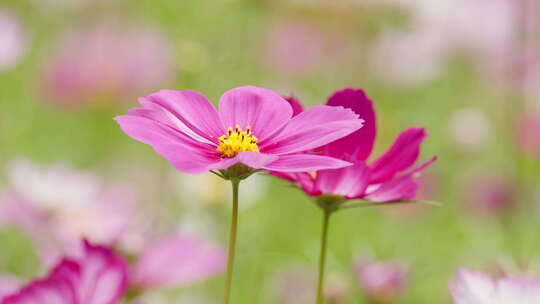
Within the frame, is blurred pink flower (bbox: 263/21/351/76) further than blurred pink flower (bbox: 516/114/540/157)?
Yes

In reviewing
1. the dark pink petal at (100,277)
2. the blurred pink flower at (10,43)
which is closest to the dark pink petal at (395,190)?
the dark pink petal at (100,277)

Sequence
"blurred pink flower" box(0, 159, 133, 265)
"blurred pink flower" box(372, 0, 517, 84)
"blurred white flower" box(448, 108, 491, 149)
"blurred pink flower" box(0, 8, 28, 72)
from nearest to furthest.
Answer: "blurred pink flower" box(0, 159, 133, 265) → "blurred pink flower" box(0, 8, 28, 72) → "blurred white flower" box(448, 108, 491, 149) → "blurred pink flower" box(372, 0, 517, 84)

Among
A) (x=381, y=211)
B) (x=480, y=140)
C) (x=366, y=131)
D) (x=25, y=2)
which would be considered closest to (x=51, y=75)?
(x=25, y=2)

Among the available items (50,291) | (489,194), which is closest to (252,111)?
(50,291)

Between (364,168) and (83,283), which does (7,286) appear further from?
(364,168)

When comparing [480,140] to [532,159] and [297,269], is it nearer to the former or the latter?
[532,159]

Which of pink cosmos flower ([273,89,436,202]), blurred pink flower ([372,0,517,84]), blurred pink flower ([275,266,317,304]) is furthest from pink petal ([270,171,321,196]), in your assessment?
blurred pink flower ([372,0,517,84])

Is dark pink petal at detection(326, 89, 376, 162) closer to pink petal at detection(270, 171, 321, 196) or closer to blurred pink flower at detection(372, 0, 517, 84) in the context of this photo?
pink petal at detection(270, 171, 321, 196)
